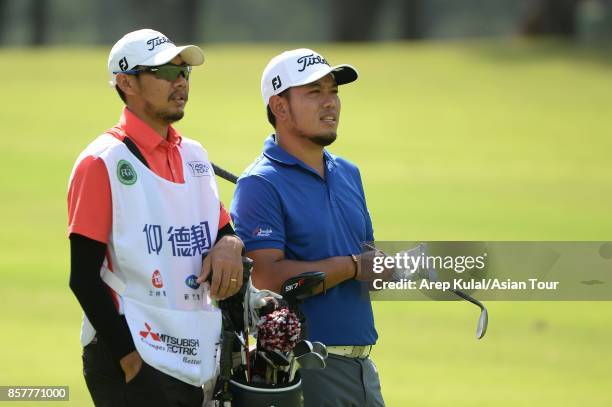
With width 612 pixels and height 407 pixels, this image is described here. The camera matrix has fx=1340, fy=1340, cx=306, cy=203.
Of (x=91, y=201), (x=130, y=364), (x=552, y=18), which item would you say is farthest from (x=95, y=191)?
(x=552, y=18)

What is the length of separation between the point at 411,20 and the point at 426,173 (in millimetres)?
22814

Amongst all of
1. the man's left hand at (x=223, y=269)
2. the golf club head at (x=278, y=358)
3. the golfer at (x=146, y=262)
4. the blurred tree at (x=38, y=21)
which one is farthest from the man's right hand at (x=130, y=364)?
the blurred tree at (x=38, y=21)

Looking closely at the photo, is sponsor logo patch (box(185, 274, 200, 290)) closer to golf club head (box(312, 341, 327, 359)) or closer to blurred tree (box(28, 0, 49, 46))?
golf club head (box(312, 341, 327, 359))

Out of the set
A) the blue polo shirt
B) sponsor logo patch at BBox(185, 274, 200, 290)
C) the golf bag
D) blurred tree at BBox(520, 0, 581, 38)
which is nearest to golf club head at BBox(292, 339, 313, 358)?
the golf bag

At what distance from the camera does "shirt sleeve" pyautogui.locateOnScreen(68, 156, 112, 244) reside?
416cm

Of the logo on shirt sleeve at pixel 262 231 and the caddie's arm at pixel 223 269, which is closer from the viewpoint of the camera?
the caddie's arm at pixel 223 269

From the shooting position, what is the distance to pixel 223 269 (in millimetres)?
4395

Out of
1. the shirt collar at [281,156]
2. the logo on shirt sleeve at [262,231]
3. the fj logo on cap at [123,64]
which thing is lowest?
the logo on shirt sleeve at [262,231]

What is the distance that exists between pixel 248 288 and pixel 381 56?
21.8 meters

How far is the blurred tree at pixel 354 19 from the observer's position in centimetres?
3466

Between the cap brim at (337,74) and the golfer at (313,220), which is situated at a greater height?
the cap brim at (337,74)

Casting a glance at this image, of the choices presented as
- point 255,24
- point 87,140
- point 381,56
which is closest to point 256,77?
point 381,56

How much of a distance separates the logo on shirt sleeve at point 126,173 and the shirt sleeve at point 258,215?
757 mm

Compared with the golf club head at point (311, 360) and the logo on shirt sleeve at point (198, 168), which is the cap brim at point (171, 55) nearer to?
the logo on shirt sleeve at point (198, 168)
